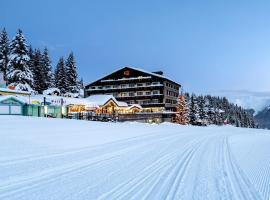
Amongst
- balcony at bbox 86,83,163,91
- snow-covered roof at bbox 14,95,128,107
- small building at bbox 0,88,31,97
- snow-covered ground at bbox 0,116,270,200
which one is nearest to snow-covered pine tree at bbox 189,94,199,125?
balcony at bbox 86,83,163,91

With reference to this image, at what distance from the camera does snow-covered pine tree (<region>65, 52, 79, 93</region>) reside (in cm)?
7438

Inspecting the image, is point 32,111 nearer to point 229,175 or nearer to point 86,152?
point 86,152

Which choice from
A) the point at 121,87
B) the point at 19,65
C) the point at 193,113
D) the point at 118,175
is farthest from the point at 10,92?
the point at 193,113

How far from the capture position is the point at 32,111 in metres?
40.7

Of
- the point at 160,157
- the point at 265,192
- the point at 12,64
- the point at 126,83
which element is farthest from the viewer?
the point at 126,83

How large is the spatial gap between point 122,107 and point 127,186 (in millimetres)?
70721

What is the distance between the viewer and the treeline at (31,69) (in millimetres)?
54781

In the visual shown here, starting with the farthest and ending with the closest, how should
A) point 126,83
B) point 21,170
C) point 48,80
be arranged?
point 126,83
point 48,80
point 21,170

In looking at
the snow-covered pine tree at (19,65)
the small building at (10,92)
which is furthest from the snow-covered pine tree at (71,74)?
the small building at (10,92)

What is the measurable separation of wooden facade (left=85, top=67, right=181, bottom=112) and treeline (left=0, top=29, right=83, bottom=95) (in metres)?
18.9

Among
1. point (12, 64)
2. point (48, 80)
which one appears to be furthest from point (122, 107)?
point (12, 64)

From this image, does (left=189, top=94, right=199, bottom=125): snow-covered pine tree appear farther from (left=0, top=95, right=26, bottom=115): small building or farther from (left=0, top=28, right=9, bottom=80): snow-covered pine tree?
(left=0, top=95, right=26, bottom=115): small building

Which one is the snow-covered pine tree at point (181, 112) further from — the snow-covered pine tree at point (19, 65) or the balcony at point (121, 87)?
the snow-covered pine tree at point (19, 65)

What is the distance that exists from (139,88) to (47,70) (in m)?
28.3
